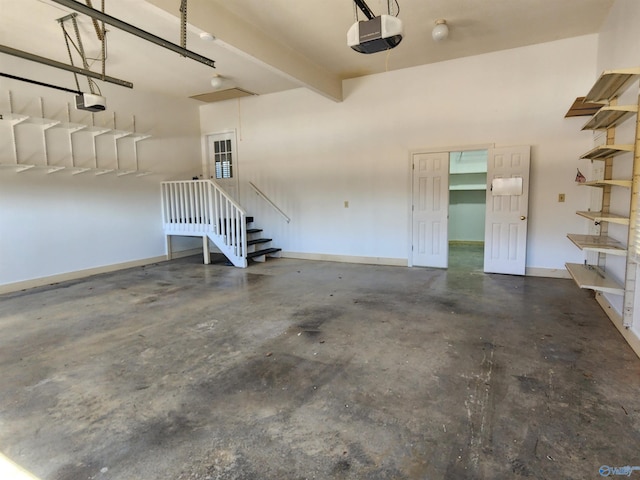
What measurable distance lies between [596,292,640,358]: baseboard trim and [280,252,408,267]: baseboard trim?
319 centimetres

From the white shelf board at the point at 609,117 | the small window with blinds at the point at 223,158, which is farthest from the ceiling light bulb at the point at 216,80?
the white shelf board at the point at 609,117

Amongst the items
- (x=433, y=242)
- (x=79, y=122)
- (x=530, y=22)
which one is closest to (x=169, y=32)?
(x=79, y=122)

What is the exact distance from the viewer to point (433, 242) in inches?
264

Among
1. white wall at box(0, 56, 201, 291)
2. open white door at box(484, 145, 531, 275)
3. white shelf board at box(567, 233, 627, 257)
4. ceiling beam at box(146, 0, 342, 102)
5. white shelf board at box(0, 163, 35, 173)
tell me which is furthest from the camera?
open white door at box(484, 145, 531, 275)

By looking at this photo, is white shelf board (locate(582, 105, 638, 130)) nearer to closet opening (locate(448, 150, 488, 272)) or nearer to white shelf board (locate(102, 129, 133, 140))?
closet opening (locate(448, 150, 488, 272))

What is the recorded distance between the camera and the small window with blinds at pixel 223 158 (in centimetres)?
880

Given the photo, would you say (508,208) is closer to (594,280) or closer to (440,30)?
(594,280)

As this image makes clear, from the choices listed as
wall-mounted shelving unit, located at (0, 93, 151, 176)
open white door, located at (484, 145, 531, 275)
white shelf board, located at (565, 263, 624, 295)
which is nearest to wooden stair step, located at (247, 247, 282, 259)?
wall-mounted shelving unit, located at (0, 93, 151, 176)

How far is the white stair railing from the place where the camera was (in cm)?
713

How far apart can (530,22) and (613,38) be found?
39.8 inches

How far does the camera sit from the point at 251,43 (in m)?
4.75

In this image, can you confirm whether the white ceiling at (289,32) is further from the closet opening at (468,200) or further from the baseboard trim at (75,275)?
the closet opening at (468,200)

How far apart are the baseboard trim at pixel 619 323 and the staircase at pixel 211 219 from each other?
568 cm

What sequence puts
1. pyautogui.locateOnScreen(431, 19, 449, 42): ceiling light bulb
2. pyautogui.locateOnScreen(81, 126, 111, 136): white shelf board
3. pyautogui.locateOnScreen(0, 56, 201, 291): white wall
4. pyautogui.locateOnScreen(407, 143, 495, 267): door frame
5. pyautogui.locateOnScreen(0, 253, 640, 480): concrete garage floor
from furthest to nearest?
pyautogui.locateOnScreen(81, 126, 111, 136): white shelf board < pyautogui.locateOnScreen(407, 143, 495, 267): door frame < pyautogui.locateOnScreen(0, 56, 201, 291): white wall < pyautogui.locateOnScreen(431, 19, 449, 42): ceiling light bulb < pyautogui.locateOnScreen(0, 253, 640, 480): concrete garage floor
